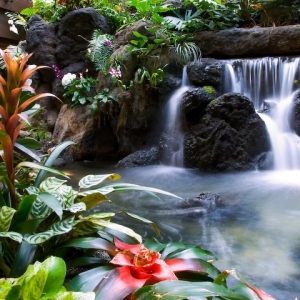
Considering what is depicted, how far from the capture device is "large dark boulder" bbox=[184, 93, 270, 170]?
568 cm

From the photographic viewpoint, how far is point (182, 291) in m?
0.94

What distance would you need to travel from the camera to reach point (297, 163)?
545 centimetres

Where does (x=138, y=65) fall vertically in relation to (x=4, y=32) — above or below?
below

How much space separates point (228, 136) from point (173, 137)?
3.52ft

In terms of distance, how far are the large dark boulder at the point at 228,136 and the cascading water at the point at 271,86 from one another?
0.33 meters

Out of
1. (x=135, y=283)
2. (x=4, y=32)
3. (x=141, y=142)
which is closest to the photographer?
(x=135, y=283)

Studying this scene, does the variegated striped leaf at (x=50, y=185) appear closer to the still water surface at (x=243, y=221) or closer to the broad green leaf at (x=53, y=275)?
the broad green leaf at (x=53, y=275)

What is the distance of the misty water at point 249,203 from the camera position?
7.61 feet

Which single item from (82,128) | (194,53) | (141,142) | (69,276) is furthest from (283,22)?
(69,276)

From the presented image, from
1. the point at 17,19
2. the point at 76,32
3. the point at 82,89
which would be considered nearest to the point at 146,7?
the point at 82,89

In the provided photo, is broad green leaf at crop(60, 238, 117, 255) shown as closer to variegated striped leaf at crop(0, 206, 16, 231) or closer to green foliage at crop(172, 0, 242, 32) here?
variegated striped leaf at crop(0, 206, 16, 231)

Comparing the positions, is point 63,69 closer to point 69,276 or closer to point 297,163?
point 297,163

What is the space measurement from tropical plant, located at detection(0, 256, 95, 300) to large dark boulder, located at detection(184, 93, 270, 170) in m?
4.93

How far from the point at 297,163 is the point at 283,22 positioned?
13.8ft
